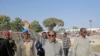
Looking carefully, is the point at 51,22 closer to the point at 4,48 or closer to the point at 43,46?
the point at 43,46

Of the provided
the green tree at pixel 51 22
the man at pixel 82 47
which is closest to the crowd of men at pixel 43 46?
the man at pixel 82 47

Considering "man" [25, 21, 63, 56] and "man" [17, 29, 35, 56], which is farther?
"man" [17, 29, 35, 56]

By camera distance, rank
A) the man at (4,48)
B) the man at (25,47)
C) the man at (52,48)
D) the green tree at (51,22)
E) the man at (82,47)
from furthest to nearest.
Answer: the green tree at (51,22)
the man at (82,47)
the man at (25,47)
the man at (4,48)
the man at (52,48)

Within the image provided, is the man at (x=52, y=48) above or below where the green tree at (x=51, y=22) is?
below

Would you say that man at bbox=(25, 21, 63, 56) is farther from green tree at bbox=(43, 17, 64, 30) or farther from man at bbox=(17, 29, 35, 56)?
green tree at bbox=(43, 17, 64, 30)

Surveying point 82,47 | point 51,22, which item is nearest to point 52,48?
point 82,47

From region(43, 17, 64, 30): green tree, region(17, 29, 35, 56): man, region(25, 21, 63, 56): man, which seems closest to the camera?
region(25, 21, 63, 56): man

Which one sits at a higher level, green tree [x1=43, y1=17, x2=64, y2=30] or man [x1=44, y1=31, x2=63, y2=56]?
green tree [x1=43, y1=17, x2=64, y2=30]

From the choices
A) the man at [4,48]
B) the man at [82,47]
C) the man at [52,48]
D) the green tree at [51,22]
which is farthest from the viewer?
the green tree at [51,22]

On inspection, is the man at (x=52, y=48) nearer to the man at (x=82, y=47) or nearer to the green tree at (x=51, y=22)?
the man at (x=82, y=47)

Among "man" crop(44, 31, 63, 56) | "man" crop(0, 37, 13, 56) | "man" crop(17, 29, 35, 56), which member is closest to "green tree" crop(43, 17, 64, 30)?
"man" crop(17, 29, 35, 56)

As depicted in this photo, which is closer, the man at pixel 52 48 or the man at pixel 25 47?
the man at pixel 52 48

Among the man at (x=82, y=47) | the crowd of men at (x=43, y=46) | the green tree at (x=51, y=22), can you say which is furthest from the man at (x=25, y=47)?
the green tree at (x=51, y=22)

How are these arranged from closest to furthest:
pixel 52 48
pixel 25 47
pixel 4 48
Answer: pixel 52 48, pixel 4 48, pixel 25 47
